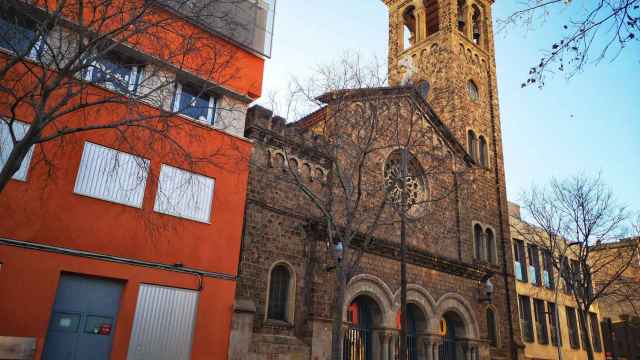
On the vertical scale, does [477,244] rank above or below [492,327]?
above

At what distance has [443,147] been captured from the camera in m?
22.1

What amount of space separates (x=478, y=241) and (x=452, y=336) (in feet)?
16.1

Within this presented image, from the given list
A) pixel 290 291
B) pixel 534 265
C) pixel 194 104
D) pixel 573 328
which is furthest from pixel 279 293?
pixel 573 328

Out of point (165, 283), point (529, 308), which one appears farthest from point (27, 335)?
point (529, 308)

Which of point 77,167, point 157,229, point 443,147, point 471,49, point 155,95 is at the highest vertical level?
point 471,49

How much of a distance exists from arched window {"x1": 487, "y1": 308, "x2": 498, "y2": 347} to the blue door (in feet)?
52.0

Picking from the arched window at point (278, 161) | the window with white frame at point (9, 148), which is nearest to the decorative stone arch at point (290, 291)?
the arched window at point (278, 161)

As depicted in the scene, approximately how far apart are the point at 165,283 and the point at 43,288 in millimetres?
2419

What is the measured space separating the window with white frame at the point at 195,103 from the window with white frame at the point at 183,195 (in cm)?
159

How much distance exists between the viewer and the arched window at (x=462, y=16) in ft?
94.8

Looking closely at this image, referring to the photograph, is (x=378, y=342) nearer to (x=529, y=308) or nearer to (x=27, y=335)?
(x=27, y=335)

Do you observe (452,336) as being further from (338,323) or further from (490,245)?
(338,323)

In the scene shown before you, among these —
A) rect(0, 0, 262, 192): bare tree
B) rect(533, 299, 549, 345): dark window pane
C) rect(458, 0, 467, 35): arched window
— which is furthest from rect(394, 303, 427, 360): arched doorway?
rect(458, 0, 467, 35): arched window

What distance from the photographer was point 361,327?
1568 centimetres
